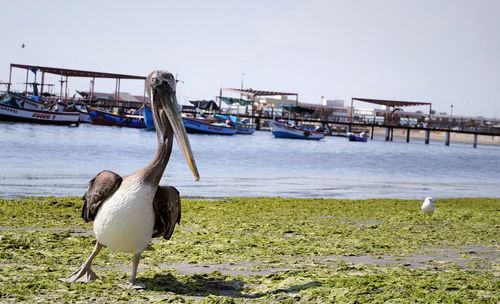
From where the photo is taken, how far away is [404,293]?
665 cm

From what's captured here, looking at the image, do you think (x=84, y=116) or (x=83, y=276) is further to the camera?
(x=84, y=116)

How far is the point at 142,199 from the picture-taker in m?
6.50

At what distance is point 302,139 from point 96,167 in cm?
7849

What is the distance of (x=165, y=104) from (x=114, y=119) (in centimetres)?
9108

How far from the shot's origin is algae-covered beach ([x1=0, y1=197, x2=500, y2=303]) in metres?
6.55

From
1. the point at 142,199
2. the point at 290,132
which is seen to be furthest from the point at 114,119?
the point at 142,199

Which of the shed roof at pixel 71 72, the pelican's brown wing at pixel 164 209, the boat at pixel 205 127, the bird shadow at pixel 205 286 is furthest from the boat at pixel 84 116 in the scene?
the pelican's brown wing at pixel 164 209

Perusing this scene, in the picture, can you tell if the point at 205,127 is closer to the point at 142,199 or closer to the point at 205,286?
the point at 205,286

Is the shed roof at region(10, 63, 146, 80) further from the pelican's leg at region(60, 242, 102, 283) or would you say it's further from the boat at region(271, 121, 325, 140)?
the pelican's leg at region(60, 242, 102, 283)

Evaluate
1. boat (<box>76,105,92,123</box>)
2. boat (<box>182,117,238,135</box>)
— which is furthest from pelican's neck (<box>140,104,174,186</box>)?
boat (<box>76,105,92,123</box>)

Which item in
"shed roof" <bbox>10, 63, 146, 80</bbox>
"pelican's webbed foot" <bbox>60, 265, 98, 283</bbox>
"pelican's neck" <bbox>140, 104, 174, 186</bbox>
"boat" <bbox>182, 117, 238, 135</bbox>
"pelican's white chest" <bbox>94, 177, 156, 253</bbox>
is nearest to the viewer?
"pelican's white chest" <bbox>94, 177, 156, 253</bbox>

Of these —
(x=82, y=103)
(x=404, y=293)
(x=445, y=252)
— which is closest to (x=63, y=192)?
(x=445, y=252)

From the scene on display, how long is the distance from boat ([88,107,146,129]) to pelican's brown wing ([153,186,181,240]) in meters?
89.8

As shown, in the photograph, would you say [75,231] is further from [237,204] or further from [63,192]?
[63,192]
